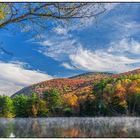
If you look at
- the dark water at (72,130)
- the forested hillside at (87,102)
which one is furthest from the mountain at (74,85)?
the dark water at (72,130)

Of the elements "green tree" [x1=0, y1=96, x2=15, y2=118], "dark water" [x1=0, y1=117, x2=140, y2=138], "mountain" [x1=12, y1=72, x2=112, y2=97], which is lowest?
"dark water" [x1=0, y1=117, x2=140, y2=138]

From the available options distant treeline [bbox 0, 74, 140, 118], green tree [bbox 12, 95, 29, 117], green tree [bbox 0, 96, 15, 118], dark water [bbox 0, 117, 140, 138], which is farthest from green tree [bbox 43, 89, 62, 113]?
dark water [bbox 0, 117, 140, 138]

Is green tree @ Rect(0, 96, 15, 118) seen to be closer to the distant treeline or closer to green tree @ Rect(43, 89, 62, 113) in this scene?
the distant treeline

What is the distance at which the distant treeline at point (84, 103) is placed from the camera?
34500mm

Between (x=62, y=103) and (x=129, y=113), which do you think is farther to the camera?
(x=62, y=103)

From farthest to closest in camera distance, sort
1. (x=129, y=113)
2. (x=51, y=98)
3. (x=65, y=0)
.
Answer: (x=51, y=98)
(x=129, y=113)
(x=65, y=0)

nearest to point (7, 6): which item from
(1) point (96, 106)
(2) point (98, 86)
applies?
(1) point (96, 106)

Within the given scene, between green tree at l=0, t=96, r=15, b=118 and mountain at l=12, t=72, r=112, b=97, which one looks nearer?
green tree at l=0, t=96, r=15, b=118

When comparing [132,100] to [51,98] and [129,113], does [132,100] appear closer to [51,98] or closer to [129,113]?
[129,113]

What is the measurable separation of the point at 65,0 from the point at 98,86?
39.2m

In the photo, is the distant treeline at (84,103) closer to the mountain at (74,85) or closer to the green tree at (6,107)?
the green tree at (6,107)

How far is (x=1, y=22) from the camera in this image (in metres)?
4.66

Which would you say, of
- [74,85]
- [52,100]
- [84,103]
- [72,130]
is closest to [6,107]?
[52,100]

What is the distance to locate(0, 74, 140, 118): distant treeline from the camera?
3450 cm
